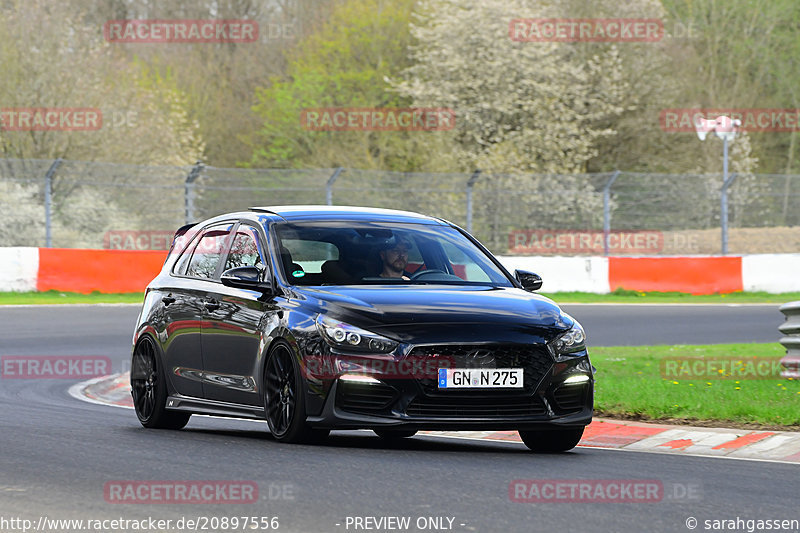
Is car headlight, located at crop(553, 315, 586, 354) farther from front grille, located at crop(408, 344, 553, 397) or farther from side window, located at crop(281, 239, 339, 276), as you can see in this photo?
side window, located at crop(281, 239, 339, 276)

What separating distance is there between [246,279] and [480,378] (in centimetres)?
185

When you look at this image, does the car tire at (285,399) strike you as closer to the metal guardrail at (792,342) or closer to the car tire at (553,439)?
the car tire at (553,439)

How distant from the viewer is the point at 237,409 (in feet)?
33.7

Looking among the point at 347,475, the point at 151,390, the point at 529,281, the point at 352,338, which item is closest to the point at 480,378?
the point at 352,338

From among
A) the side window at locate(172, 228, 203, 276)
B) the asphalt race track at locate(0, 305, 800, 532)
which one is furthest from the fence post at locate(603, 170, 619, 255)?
the side window at locate(172, 228, 203, 276)

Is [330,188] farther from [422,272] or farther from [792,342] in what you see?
[422,272]

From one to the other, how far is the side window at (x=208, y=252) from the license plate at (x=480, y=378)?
2.63 metres

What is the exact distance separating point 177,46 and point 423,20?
24783 millimetres

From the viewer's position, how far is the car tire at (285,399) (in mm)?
9352

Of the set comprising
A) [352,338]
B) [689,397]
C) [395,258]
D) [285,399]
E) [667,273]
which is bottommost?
[667,273]

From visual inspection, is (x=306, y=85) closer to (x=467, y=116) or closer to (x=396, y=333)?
(x=467, y=116)

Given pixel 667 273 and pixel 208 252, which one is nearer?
pixel 208 252

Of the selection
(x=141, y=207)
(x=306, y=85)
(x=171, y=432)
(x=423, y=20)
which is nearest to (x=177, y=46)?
(x=306, y=85)

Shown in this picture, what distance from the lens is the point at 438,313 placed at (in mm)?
9289
